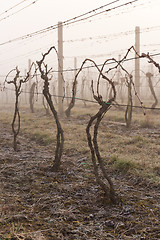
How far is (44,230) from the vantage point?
2.64 metres

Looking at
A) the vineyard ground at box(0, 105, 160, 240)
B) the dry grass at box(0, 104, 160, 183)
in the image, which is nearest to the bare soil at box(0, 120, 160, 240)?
the vineyard ground at box(0, 105, 160, 240)

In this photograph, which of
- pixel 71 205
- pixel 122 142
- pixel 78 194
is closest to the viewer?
pixel 71 205

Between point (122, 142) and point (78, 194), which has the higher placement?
point (122, 142)

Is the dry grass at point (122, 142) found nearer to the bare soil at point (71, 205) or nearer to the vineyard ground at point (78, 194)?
the vineyard ground at point (78, 194)

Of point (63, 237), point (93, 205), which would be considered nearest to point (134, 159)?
point (93, 205)

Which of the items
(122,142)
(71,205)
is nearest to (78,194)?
(71,205)

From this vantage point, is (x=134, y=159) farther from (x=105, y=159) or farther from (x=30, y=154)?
(x=30, y=154)

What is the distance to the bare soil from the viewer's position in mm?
2680

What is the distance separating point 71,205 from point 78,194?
0.36m

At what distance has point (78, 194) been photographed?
3689 millimetres

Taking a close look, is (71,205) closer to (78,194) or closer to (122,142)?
(78,194)

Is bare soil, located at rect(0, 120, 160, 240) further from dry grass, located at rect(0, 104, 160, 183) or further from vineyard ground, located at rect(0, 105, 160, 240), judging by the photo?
dry grass, located at rect(0, 104, 160, 183)

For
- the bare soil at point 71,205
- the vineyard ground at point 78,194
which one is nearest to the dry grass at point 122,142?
the vineyard ground at point 78,194

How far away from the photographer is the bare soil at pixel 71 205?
8.79ft
